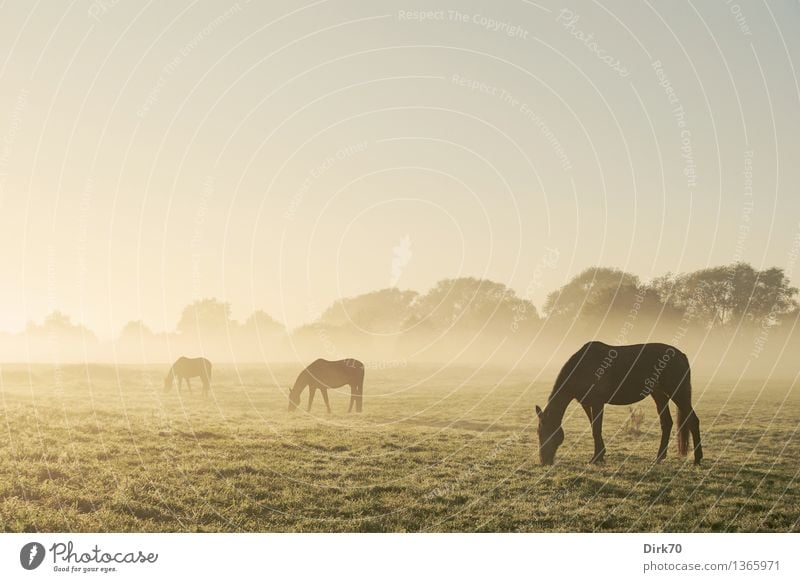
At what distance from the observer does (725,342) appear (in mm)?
81312

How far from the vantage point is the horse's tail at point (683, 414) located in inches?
870

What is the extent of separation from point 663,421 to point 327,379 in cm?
1681

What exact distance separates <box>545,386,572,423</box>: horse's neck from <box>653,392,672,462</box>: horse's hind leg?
10.6ft

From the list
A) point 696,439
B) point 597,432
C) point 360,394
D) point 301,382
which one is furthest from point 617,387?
point 301,382

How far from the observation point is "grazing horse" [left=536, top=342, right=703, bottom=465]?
2120 centimetres

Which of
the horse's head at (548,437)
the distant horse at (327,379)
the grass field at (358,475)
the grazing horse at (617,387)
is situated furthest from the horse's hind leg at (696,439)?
the distant horse at (327,379)

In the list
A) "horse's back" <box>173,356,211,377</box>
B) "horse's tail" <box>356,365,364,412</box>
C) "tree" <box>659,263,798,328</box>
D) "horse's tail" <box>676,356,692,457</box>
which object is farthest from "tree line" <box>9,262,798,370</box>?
"horse's tail" <box>676,356,692,457</box>

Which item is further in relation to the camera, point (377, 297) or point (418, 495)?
point (377, 297)

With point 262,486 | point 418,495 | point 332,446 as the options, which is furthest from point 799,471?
point 262,486

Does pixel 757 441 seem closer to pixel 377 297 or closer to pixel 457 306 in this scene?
pixel 377 297

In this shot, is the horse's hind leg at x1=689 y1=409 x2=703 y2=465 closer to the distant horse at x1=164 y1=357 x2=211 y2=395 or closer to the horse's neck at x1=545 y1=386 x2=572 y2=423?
the horse's neck at x1=545 y1=386 x2=572 y2=423

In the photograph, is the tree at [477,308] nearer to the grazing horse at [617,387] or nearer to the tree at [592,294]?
the tree at [592,294]
